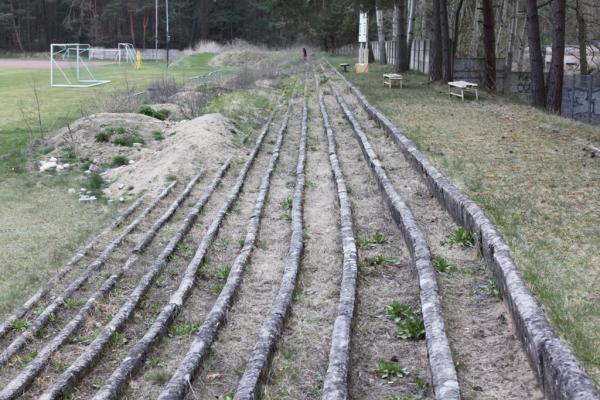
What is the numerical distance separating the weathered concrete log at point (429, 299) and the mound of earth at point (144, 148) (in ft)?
17.2

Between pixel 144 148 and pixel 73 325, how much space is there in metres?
10.8

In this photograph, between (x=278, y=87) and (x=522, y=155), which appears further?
(x=278, y=87)

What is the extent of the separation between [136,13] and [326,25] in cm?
2868

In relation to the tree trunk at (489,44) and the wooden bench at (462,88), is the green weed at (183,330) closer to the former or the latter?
the wooden bench at (462,88)

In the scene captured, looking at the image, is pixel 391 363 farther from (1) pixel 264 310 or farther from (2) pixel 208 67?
(2) pixel 208 67

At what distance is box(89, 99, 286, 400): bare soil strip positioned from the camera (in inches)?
242

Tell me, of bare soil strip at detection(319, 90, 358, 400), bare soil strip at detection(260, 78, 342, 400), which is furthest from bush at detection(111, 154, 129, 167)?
bare soil strip at detection(319, 90, 358, 400)

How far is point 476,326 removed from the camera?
20.1 feet

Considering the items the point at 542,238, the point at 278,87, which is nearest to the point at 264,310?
the point at 542,238

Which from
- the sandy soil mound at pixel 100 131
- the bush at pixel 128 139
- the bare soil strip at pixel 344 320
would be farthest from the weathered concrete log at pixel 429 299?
the bush at pixel 128 139

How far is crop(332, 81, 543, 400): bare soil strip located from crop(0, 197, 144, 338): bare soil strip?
4.69 m

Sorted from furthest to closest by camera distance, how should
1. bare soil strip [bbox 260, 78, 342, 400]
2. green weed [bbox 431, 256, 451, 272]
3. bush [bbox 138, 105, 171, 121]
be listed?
bush [bbox 138, 105, 171, 121] → green weed [bbox 431, 256, 451, 272] → bare soil strip [bbox 260, 78, 342, 400]

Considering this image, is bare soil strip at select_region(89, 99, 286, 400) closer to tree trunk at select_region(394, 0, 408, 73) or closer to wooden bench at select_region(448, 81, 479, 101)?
wooden bench at select_region(448, 81, 479, 101)

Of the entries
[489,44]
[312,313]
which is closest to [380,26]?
[489,44]
